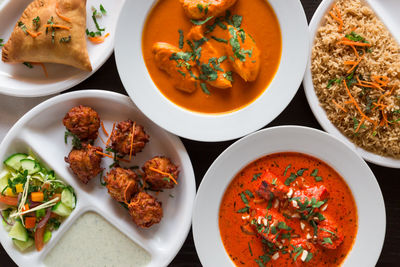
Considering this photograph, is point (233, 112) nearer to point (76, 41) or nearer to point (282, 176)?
→ point (282, 176)

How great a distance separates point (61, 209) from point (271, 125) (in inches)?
80.6

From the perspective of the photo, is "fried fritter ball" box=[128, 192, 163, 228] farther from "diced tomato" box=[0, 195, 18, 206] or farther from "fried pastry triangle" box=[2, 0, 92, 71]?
"fried pastry triangle" box=[2, 0, 92, 71]

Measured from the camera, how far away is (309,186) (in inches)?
124

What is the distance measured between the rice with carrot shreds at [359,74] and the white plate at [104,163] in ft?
4.52

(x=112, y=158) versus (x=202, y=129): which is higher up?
(x=202, y=129)

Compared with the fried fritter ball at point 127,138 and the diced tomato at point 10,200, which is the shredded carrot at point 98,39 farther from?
the diced tomato at point 10,200

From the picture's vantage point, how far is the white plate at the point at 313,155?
307 centimetres

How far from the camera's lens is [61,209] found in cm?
333

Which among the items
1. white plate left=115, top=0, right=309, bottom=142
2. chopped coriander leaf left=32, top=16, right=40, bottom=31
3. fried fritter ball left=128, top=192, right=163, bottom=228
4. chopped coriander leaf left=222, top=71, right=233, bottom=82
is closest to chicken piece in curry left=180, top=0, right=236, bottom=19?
white plate left=115, top=0, right=309, bottom=142

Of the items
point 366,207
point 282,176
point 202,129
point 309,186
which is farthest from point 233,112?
point 366,207

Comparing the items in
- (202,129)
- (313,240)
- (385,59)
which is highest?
(385,59)

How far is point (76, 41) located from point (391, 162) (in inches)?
115

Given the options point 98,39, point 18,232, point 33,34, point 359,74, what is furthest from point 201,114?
point 18,232

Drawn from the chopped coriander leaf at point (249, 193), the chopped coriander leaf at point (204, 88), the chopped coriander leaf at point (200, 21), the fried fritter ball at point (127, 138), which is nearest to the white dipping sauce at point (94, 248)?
the fried fritter ball at point (127, 138)
